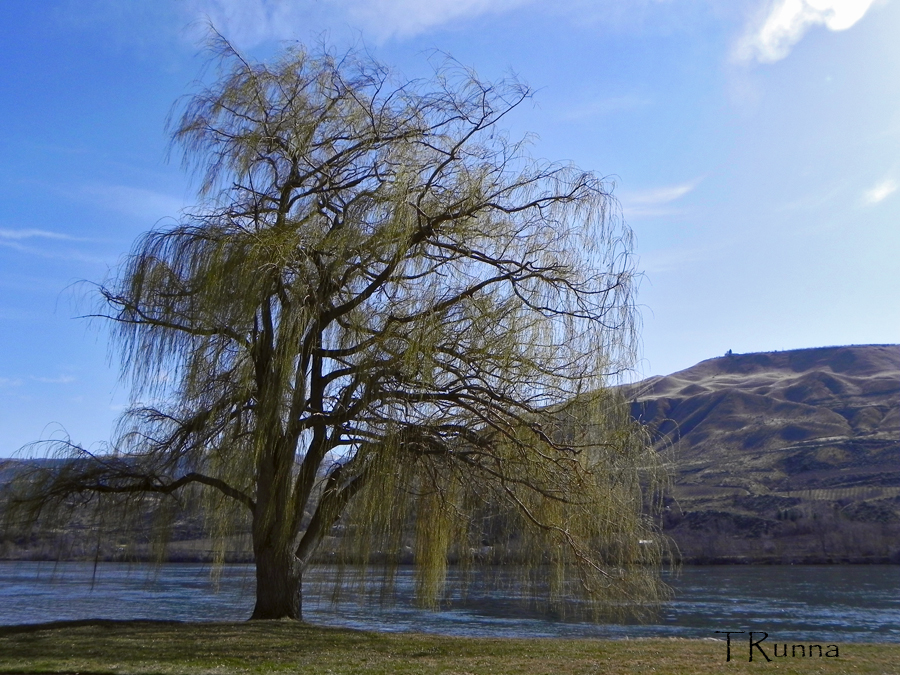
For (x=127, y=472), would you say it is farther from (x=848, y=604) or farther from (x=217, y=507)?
(x=848, y=604)

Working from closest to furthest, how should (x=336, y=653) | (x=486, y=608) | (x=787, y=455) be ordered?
(x=336, y=653) < (x=486, y=608) < (x=787, y=455)

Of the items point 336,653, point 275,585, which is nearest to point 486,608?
point 275,585

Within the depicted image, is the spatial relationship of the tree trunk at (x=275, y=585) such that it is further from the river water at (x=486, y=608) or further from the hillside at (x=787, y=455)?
the hillside at (x=787, y=455)

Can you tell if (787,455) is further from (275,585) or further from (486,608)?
(275,585)

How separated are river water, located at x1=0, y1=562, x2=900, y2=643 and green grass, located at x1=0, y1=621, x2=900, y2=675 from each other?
5.21 feet

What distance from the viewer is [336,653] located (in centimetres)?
1016

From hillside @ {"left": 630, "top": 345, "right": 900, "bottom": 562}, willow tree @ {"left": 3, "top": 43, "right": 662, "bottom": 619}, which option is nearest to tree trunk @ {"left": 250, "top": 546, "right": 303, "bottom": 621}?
willow tree @ {"left": 3, "top": 43, "right": 662, "bottom": 619}

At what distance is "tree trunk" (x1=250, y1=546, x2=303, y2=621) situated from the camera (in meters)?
13.2

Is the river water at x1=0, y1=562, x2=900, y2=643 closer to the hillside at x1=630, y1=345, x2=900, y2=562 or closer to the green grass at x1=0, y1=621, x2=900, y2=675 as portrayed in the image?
the green grass at x1=0, y1=621, x2=900, y2=675

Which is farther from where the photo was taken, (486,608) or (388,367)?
A: (486,608)

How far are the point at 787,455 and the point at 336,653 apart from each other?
98.3 meters

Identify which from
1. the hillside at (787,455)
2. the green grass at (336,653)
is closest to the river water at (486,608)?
the green grass at (336,653)

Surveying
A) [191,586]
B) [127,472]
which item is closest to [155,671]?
[127,472]

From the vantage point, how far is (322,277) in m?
11.8
